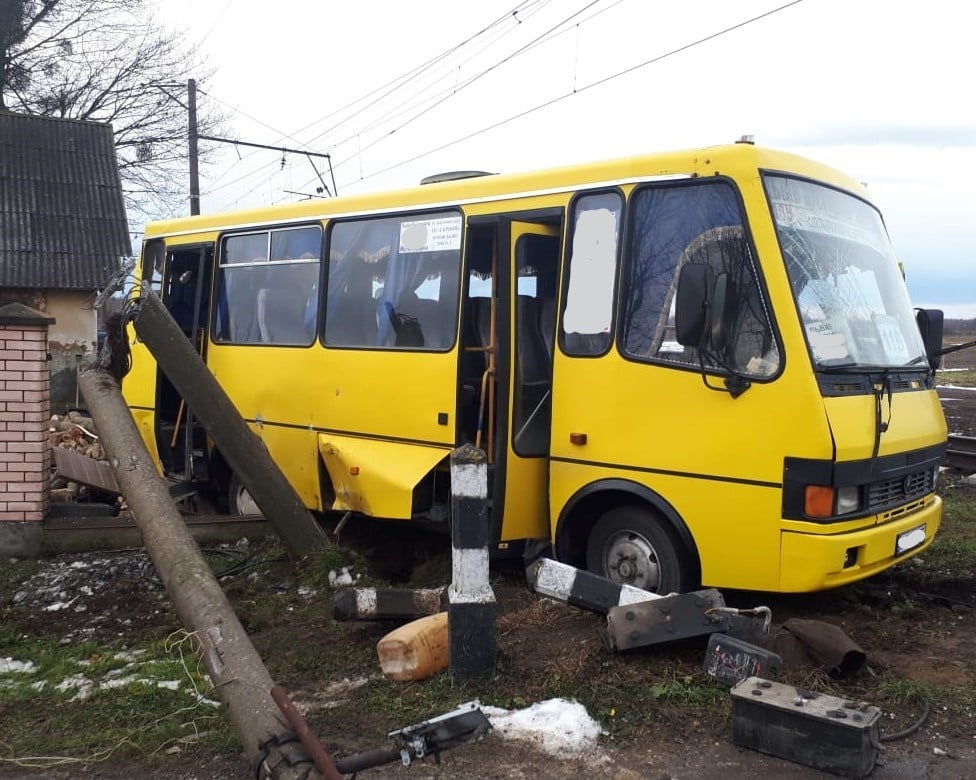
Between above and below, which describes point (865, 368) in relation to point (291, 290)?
below

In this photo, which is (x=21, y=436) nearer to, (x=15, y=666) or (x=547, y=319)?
(x=15, y=666)

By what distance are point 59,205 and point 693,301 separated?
68.6ft

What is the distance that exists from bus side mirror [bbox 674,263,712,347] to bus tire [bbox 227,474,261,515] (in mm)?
5003

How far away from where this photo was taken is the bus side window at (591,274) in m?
5.76

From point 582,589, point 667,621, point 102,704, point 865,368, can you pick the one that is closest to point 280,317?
point 582,589

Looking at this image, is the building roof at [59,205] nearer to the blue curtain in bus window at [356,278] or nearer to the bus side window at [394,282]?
the blue curtain in bus window at [356,278]

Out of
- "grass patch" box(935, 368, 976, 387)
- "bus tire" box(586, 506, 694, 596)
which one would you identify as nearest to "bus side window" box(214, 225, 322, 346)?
"bus tire" box(586, 506, 694, 596)

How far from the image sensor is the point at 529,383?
617 centimetres

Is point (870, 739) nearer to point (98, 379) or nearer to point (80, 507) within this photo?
point (98, 379)

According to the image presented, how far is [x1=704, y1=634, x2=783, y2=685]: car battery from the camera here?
4383 mm

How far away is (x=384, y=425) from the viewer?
7070 millimetres

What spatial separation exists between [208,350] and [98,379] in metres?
2.09

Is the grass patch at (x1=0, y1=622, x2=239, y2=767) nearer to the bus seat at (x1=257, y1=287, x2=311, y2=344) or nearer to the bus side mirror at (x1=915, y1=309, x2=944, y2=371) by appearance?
the bus seat at (x1=257, y1=287, x2=311, y2=344)

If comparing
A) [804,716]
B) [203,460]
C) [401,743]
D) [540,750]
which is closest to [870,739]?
[804,716]
